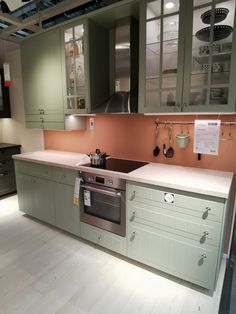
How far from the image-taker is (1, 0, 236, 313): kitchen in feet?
6.50

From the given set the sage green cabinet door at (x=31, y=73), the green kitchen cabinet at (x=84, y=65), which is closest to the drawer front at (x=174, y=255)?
the green kitchen cabinet at (x=84, y=65)

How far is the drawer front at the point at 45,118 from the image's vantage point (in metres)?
2.70

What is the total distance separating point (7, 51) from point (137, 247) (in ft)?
12.8

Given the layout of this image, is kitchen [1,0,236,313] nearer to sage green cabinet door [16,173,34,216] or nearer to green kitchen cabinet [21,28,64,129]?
green kitchen cabinet [21,28,64,129]

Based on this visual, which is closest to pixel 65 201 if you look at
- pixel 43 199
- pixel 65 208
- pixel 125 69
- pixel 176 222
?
pixel 65 208

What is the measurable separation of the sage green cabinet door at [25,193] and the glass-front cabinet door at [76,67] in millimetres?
1119

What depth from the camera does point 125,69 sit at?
7.42 ft

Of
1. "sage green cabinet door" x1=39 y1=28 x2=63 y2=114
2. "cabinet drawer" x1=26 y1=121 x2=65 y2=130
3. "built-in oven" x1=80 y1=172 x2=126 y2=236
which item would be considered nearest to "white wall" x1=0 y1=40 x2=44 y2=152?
"cabinet drawer" x1=26 y1=121 x2=65 y2=130

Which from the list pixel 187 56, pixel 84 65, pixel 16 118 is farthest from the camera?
pixel 16 118

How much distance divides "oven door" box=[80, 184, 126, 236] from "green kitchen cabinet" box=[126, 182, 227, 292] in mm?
103

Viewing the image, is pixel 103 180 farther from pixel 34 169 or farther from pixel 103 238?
pixel 34 169

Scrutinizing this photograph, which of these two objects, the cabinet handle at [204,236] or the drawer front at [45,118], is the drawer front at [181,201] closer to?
the cabinet handle at [204,236]

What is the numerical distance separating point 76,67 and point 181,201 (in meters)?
1.90

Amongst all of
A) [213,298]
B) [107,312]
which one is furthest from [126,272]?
[213,298]
